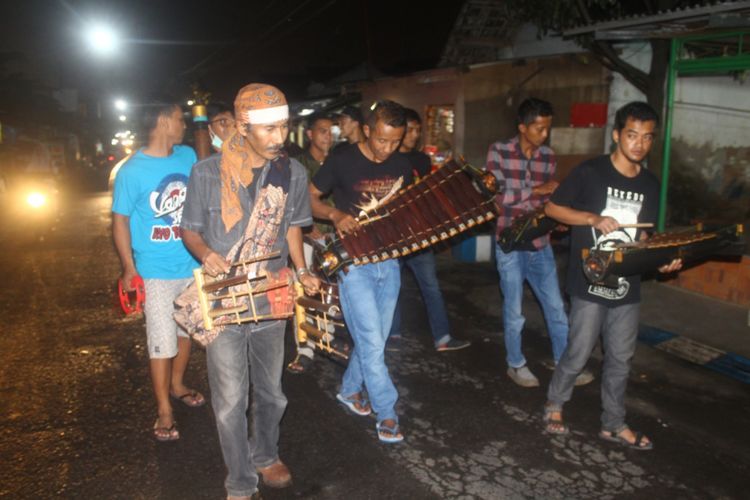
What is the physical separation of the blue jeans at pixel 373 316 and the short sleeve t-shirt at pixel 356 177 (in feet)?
1.58

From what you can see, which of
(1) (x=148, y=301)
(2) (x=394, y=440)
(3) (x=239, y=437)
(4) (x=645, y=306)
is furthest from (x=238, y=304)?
(4) (x=645, y=306)

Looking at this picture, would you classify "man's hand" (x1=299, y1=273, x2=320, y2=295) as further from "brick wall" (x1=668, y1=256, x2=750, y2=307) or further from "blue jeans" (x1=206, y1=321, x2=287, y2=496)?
"brick wall" (x1=668, y1=256, x2=750, y2=307)

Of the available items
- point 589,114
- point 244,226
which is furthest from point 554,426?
point 589,114

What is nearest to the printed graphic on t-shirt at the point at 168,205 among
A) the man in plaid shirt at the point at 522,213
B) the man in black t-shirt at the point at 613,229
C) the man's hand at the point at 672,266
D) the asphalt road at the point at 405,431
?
the asphalt road at the point at 405,431

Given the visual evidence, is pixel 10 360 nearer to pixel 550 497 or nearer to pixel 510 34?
pixel 550 497

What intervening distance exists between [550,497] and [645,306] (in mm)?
4284

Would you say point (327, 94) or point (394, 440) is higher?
point (327, 94)

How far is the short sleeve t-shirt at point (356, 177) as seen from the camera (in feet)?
13.1

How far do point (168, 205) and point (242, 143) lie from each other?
43.7 inches

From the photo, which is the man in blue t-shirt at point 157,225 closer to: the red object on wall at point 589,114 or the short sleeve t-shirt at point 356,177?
the short sleeve t-shirt at point 356,177

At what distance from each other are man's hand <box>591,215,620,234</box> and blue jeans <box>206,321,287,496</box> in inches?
80.0

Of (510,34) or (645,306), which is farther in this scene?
(510,34)

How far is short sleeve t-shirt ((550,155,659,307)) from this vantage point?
3.67 metres

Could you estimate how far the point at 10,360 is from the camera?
18.1 feet
